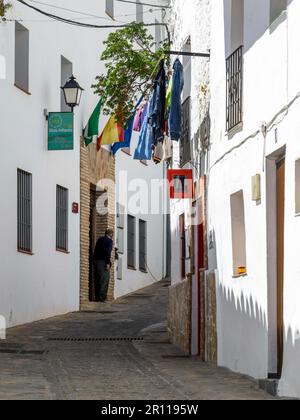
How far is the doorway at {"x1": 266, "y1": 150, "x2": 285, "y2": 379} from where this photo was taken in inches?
510

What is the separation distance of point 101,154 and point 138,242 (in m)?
4.65

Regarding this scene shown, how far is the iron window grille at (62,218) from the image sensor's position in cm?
2538

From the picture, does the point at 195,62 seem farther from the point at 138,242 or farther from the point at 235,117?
the point at 138,242

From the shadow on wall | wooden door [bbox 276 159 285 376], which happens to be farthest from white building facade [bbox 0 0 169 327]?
wooden door [bbox 276 159 285 376]

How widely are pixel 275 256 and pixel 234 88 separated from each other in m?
3.03

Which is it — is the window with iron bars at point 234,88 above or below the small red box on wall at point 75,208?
above

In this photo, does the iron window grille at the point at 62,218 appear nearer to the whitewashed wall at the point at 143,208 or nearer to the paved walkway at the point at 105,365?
the paved walkway at the point at 105,365

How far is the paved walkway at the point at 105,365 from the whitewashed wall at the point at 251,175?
1.74 ft

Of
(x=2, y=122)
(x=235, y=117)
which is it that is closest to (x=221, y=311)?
(x=235, y=117)

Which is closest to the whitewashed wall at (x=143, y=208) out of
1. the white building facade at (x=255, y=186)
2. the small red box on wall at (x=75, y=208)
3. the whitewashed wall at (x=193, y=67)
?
the small red box on wall at (x=75, y=208)

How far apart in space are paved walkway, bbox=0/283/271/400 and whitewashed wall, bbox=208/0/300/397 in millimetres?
531

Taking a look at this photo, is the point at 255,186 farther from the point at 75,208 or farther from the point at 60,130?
the point at 75,208
